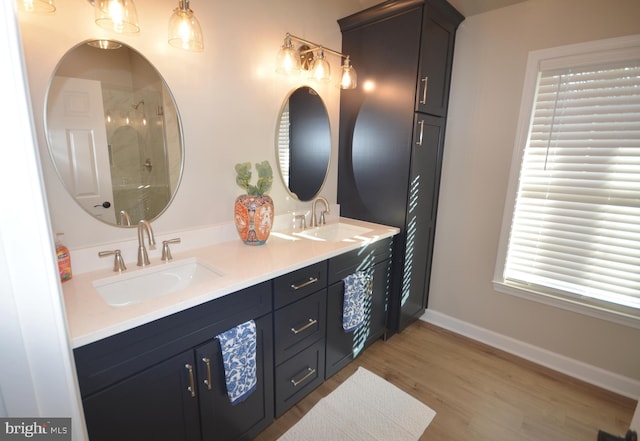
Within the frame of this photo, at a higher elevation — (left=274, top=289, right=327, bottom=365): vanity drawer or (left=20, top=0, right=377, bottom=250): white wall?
(left=20, top=0, right=377, bottom=250): white wall

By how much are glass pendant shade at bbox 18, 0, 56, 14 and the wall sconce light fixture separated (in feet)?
3.38

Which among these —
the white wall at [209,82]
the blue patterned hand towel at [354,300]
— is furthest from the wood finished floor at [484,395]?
the white wall at [209,82]

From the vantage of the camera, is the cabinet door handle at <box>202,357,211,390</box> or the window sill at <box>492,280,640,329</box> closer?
the cabinet door handle at <box>202,357,211,390</box>

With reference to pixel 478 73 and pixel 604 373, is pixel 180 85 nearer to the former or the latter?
pixel 478 73

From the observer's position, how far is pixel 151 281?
4.52 feet

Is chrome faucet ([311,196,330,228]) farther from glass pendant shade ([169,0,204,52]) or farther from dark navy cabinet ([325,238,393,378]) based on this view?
glass pendant shade ([169,0,204,52])

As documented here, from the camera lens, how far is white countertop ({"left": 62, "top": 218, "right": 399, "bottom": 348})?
93cm

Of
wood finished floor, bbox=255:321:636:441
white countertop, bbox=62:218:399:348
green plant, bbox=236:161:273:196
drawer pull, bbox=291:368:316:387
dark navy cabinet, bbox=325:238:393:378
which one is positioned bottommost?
wood finished floor, bbox=255:321:636:441

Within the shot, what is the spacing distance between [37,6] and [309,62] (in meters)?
1.43

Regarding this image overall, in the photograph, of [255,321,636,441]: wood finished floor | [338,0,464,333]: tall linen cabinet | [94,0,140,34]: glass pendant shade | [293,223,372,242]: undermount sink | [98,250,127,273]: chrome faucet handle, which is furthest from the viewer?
[293,223,372,242]: undermount sink

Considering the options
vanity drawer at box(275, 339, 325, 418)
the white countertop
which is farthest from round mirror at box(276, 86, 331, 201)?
vanity drawer at box(275, 339, 325, 418)

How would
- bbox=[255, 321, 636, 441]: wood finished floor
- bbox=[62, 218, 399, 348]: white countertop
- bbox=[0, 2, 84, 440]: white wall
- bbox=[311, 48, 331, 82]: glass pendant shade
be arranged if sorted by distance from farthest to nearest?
bbox=[311, 48, 331, 82]: glass pendant shade → bbox=[255, 321, 636, 441]: wood finished floor → bbox=[62, 218, 399, 348]: white countertop → bbox=[0, 2, 84, 440]: white wall

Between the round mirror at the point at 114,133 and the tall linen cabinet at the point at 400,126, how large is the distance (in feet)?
4.31

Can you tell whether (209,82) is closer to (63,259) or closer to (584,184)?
(63,259)
